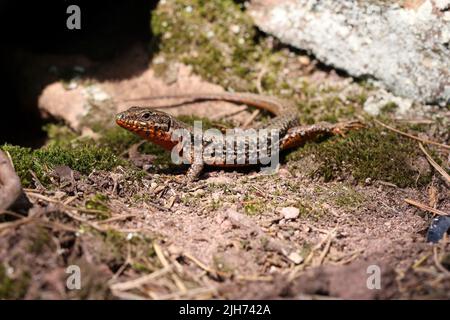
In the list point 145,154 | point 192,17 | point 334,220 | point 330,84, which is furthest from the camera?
point 192,17

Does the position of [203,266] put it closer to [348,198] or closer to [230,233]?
[230,233]

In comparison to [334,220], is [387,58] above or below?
above

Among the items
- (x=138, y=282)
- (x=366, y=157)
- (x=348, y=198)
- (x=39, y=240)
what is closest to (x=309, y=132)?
(x=366, y=157)

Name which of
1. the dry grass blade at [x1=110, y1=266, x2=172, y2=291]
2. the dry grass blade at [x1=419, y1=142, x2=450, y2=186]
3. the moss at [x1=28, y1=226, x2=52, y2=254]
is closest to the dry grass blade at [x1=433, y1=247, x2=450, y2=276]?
the dry grass blade at [x1=419, y1=142, x2=450, y2=186]

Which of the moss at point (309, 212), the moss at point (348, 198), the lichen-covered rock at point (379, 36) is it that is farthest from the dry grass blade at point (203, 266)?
the lichen-covered rock at point (379, 36)

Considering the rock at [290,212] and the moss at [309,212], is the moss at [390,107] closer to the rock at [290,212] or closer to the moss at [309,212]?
the moss at [309,212]

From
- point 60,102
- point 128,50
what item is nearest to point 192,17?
point 128,50

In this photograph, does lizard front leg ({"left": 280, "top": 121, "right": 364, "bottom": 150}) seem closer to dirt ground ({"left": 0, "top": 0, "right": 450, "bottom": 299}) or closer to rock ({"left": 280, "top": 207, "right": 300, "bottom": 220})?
dirt ground ({"left": 0, "top": 0, "right": 450, "bottom": 299})

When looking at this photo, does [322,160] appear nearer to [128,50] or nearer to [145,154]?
[145,154]
